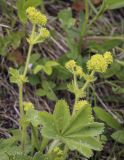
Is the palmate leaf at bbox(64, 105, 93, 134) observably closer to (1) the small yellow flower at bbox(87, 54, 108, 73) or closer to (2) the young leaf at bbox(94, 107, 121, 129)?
(1) the small yellow flower at bbox(87, 54, 108, 73)

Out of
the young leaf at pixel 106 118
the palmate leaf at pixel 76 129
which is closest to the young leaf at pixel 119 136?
the young leaf at pixel 106 118

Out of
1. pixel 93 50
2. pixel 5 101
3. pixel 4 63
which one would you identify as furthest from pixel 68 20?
pixel 5 101

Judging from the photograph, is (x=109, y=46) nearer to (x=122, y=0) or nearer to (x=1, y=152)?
(x=122, y=0)

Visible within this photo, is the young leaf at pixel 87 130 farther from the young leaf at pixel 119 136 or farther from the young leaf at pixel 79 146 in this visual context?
the young leaf at pixel 119 136

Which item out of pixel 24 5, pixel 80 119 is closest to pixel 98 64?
pixel 80 119

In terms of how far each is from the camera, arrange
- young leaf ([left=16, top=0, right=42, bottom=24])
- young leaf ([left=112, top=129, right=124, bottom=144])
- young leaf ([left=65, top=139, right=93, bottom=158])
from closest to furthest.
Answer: young leaf ([left=65, top=139, right=93, bottom=158]) < young leaf ([left=112, top=129, right=124, bottom=144]) < young leaf ([left=16, top=0, right=42, bottom=24])

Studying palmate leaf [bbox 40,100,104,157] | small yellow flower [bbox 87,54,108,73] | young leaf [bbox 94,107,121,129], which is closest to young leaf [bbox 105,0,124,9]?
young leaf [bbox 94,107,121,129]
